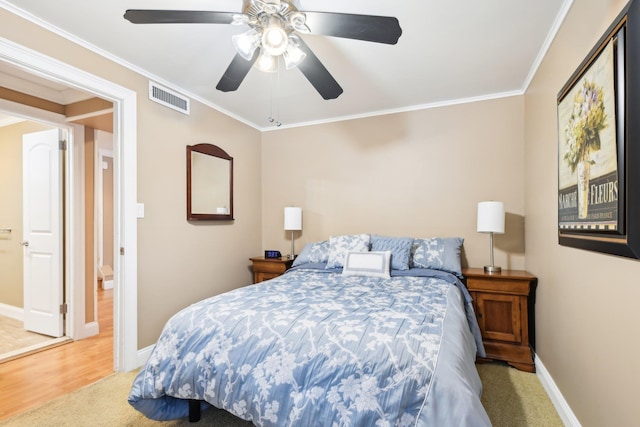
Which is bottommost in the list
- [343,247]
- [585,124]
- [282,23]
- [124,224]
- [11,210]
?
[343,247]

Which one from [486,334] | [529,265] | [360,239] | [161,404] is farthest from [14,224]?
[529,265]

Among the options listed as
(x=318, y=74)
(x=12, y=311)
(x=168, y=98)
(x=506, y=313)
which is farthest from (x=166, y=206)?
(x=506, y=313)

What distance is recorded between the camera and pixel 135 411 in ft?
6.43

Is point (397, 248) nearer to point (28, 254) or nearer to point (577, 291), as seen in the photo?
point (577, 291)

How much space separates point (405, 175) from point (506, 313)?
5.46 feet

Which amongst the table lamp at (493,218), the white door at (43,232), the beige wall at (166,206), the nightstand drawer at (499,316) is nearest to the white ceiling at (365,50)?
the beige wall at (166,206)

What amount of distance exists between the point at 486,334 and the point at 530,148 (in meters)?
1.68

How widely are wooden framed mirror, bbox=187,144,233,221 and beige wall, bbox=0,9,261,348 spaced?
0.08 meters

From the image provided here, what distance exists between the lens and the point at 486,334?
268 cm

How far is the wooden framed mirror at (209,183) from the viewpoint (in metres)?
3.11

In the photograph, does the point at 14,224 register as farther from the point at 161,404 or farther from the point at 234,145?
the point at 161,404

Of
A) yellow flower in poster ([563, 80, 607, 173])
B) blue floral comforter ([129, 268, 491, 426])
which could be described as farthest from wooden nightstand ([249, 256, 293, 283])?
yellow flower in poster ([563, 80, 607, 173])

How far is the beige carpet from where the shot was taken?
6.04ft

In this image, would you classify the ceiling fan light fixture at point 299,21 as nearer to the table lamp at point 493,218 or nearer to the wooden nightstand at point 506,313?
the table lamp at point 493,218
